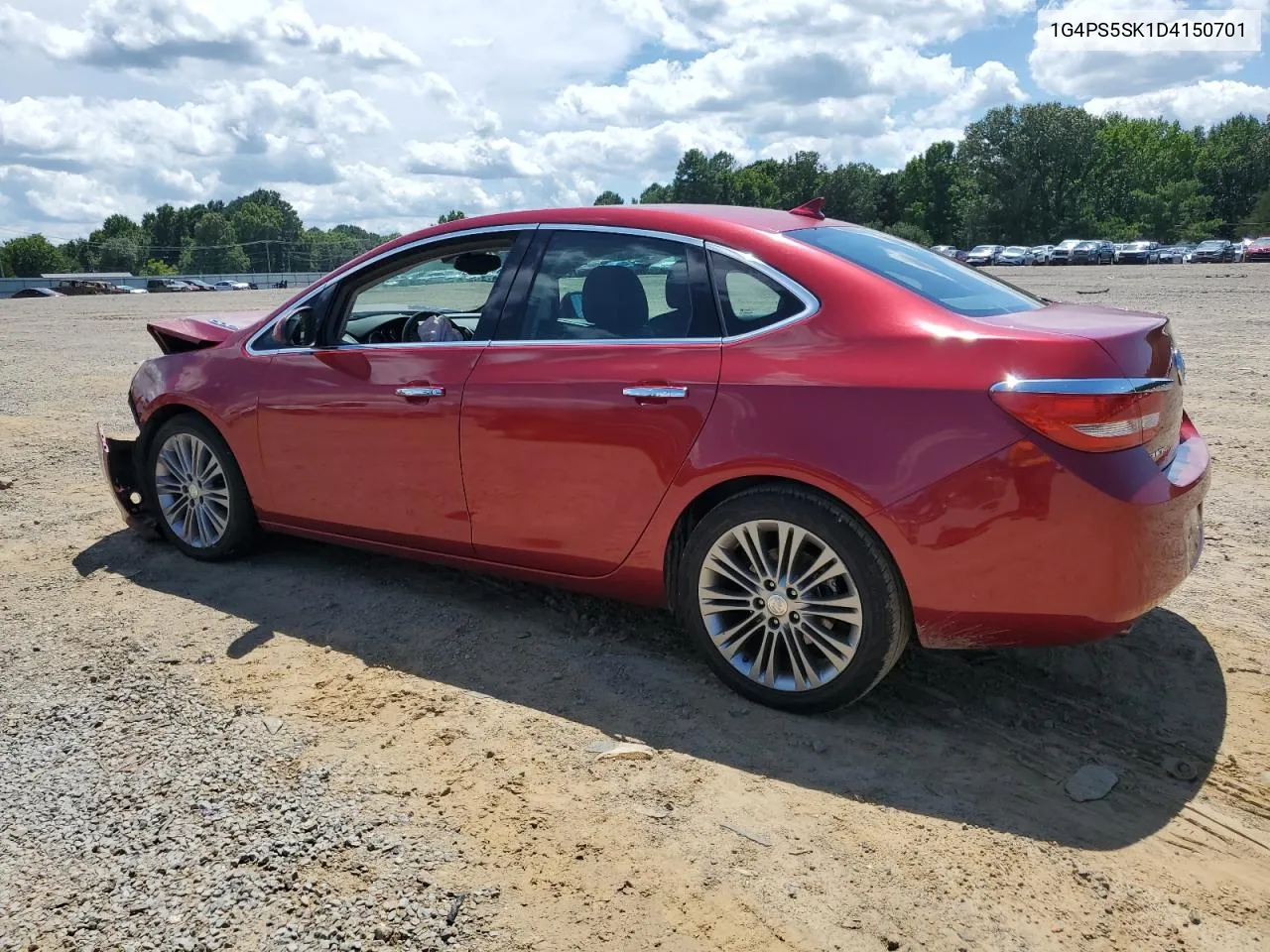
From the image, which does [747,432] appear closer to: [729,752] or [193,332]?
[729,752]

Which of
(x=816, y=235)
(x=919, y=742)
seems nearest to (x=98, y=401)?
(x=816, y=235)

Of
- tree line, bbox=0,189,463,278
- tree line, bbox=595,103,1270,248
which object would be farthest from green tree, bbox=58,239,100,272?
tree line, bbox=595,103,1270,248

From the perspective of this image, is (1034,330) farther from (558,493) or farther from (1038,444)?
(558,493)

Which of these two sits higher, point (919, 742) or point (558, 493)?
point (558, 493)

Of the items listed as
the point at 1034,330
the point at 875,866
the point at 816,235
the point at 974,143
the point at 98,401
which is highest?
the point at 974,143

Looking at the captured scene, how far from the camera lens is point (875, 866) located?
2744 millimetres

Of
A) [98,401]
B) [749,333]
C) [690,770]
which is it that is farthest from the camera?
[98,401]

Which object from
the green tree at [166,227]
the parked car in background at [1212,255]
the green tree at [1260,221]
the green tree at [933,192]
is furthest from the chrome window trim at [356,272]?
the green tree at [166,227]

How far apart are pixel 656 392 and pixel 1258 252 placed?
5681 cm

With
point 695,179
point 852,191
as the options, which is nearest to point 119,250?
point 695,179

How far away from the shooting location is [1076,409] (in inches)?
117

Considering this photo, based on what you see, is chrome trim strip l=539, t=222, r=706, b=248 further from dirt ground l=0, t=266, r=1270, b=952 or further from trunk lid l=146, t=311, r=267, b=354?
trunk lid l=146, t=311, r=267, b=354

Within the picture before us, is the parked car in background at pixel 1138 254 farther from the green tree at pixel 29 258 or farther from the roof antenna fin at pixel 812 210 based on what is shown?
the green tree at pixel 29 258

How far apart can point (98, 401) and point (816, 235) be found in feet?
30.0
